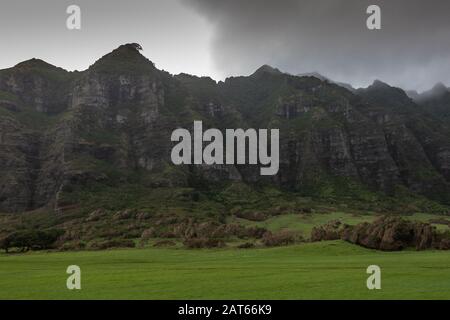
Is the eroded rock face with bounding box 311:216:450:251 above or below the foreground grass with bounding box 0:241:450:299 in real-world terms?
below

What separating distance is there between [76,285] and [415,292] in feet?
89.6

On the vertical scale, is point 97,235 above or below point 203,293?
below

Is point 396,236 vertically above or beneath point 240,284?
beneath

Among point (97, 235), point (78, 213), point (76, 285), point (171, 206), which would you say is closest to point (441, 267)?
point (76, 285)

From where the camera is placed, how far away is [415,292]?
33375mm

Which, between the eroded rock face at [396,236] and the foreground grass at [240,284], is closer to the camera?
the foreground grass at [240,284]

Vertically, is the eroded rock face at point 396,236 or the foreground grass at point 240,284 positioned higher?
the foreground grass at point 240,284

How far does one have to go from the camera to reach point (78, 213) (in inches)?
7116

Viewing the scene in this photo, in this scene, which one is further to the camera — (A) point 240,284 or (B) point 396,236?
(B) point 396,236

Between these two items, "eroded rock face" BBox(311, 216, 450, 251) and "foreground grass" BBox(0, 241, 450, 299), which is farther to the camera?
"eroded rock face" BBox(311, 216, 450, 251)
